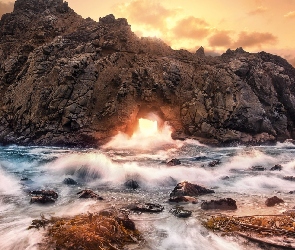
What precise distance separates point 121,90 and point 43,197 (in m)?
37.2

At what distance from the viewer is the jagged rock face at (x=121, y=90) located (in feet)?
156

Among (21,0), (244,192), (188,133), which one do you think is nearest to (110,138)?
(188,133)

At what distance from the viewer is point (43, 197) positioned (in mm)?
15438

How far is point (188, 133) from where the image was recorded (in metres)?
49.0

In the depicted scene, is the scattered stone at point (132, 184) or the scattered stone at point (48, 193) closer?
the scattered stone at point (48, 193)

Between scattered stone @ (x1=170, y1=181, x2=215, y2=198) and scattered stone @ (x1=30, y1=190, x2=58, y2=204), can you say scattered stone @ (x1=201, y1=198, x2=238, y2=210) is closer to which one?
scattered stone @ (x1=170, y1=181, x2=215, y2=198)

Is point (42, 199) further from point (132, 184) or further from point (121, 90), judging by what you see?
point (121, 90)

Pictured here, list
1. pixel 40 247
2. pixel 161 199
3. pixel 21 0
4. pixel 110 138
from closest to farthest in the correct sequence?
pixel 40 247
pixel 161 199
pixel 110 138
pixel 21 0

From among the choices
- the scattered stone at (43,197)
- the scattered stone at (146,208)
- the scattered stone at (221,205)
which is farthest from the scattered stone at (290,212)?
the scattered stone at (43,197)

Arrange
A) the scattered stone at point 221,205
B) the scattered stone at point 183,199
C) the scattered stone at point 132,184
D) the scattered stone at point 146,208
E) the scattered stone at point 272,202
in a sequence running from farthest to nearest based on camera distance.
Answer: the scattered stone at point 132,184
the scattered stone at point 183,199
the scattered stone at point 272,202
the scattered stone at point 221,205
the scattered stone at point 146,208

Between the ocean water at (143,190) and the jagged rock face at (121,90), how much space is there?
1530cm

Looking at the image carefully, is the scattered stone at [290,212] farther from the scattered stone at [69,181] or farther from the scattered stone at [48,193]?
the scattered stone at [69,181]

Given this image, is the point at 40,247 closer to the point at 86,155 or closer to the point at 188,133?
the point at 86,155

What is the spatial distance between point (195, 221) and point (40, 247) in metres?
5.97
